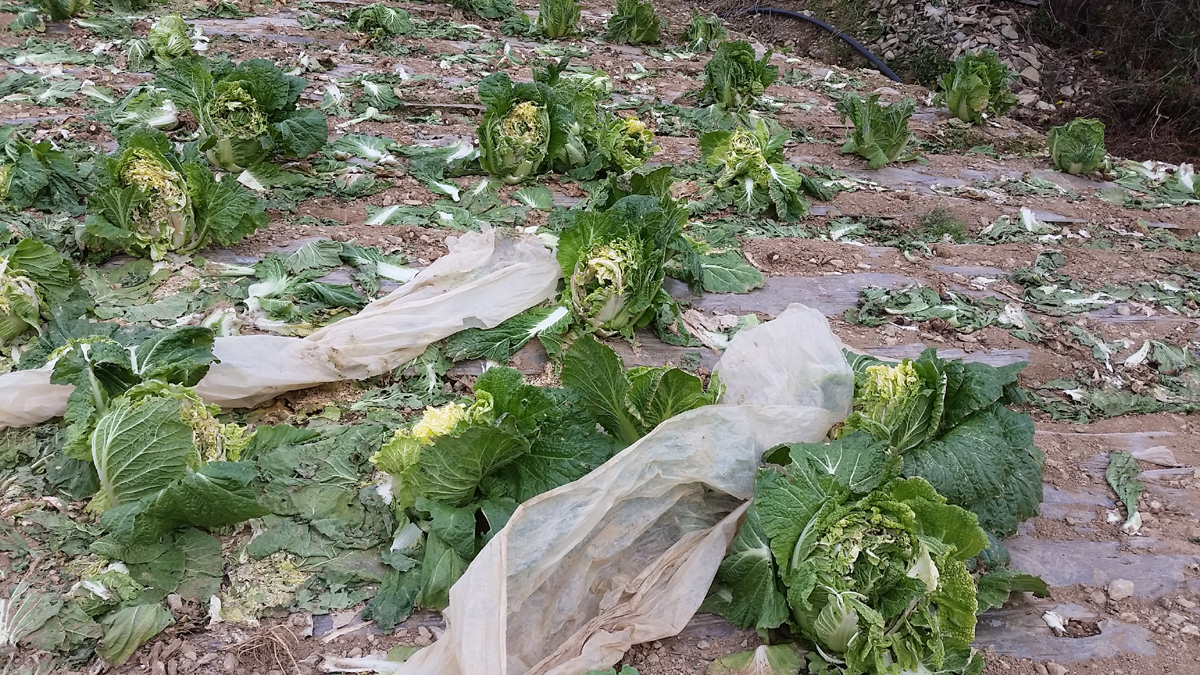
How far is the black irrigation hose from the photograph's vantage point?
32.2 ft

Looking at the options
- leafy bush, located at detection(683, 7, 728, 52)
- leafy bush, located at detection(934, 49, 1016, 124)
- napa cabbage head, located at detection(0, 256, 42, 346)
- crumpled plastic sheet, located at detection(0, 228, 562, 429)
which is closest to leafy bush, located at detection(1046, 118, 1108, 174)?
leafy bush, located at detection(934, 49, 1016, 124)

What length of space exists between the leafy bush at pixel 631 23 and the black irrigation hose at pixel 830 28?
9.99 feet

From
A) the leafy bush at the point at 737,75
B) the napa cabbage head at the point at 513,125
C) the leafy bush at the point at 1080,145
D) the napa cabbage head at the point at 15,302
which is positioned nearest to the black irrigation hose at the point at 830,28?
the leafy bush at the point at 1080,145

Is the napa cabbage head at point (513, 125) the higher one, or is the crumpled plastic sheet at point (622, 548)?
the napa cabbage head at point (513, 125)

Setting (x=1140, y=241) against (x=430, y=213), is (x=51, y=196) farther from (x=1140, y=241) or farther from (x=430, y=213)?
(x=1140, y=241)

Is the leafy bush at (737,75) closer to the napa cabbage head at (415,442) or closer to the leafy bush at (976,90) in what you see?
the leafy bush at (976,90)

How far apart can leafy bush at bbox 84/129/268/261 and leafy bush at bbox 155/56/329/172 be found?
76 cm

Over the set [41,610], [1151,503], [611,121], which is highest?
[611,121]

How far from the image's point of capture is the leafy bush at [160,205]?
12.0 feet

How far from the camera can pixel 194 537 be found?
249 centimetres

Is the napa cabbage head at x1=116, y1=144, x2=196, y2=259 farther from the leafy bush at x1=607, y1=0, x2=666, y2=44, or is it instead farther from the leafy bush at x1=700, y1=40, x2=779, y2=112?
the leafy bush at x1=607, y1=0, x2=666, y2=44

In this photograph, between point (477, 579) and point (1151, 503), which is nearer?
point (477, 579)

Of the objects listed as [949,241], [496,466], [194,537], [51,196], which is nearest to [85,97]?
[51,196]

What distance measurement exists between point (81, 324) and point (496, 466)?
191 cm
